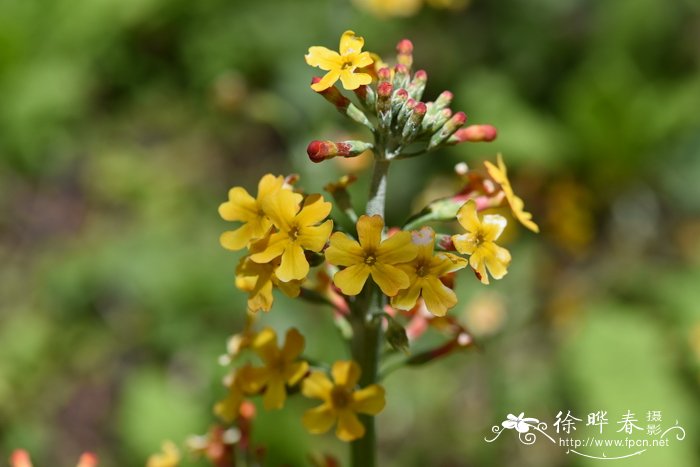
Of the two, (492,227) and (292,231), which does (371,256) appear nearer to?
(292,231)

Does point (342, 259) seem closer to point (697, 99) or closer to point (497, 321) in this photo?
point (497, 321)

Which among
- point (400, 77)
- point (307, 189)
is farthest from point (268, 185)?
point (307, 189)

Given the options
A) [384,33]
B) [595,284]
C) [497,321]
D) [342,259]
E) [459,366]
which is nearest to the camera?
[342,259]

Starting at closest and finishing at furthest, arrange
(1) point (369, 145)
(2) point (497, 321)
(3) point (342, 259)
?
(3) point (342, 259) → (1) point (369, 145) → (2) point (497, 321)

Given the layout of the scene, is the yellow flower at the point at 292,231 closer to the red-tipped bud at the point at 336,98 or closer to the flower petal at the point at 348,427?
the red-tipped bud at the point at 336,98

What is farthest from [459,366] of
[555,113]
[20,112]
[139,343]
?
[20,112]

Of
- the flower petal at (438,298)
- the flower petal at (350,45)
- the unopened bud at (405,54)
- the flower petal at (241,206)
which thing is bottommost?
the flower petal at (438,298)

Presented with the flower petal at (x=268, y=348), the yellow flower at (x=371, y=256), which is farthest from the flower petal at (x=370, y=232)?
the flower petal at (x=268, y=348)

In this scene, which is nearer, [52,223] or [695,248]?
[695,248]
